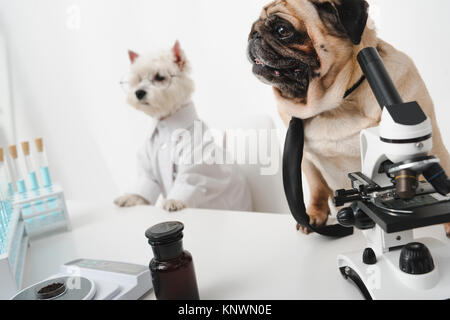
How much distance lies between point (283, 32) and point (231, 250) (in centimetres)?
46

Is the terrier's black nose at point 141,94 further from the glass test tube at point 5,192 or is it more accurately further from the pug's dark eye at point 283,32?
the pug's dark eye at point 283,32

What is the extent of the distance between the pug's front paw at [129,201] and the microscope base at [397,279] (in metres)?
0.85

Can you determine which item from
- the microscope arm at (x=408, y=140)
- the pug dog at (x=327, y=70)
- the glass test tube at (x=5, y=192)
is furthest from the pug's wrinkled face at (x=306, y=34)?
the glass test tube at (x=5, y=192)

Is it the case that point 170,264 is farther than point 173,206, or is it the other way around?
point 173,206

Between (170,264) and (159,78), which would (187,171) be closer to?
(159,78)

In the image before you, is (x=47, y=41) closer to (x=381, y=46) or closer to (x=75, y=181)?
(x=75, y=181)

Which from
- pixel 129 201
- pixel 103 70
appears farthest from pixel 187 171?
pixel 103 70

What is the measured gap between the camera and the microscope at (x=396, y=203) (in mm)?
472

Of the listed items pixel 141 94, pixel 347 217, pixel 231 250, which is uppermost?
pixel 141 94

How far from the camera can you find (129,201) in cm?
130

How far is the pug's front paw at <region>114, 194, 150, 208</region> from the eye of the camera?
1.29 m

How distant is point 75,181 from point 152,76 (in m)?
1.22
